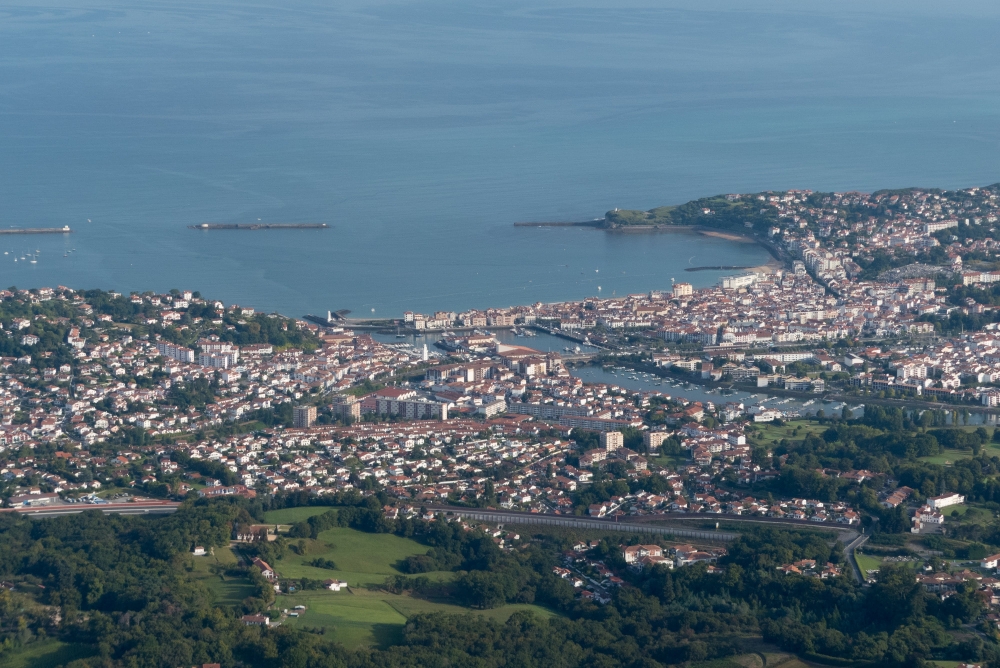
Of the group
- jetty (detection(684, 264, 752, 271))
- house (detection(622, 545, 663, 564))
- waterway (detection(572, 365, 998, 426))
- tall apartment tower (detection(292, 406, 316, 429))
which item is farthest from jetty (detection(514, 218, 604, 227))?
house (detection(622, 545, 663, 564))

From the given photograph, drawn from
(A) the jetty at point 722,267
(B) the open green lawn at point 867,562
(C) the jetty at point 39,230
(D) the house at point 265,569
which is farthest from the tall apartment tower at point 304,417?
(C) the jetty at point 39,230

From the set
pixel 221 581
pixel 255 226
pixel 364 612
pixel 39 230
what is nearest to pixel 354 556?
pixel 221 581

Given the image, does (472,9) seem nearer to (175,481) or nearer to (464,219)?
(464,219)

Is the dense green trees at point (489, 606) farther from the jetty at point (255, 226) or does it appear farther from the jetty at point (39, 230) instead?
the jetty at point (39, 230)

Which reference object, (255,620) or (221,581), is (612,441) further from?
(255,620)

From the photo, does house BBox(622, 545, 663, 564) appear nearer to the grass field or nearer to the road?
the grass field
